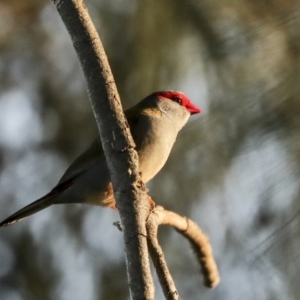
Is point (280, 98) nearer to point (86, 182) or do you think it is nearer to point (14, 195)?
point (86, 182)

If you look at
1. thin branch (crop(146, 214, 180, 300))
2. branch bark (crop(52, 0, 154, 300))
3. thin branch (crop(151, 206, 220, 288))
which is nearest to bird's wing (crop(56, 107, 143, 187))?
thin branch (crop(151, 206, 220, 288))

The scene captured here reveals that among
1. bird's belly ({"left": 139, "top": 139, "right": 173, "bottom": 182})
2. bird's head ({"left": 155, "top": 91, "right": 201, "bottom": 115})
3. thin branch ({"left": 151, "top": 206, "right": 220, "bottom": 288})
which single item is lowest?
thin branch ({"left": 151, "top": 206, "right": 220, "bottom": 288})

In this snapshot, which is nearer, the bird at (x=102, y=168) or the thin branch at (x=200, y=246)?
the thin branch at (x=200, y=246)

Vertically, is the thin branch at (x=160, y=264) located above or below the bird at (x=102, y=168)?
below

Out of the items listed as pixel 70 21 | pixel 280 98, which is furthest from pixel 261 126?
pixel 70 21

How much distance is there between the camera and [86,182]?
13.5ft

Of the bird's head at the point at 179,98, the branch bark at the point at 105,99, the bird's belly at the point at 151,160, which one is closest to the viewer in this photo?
the branch bark at the point at 105,99

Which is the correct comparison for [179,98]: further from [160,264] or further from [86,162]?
[160,264]

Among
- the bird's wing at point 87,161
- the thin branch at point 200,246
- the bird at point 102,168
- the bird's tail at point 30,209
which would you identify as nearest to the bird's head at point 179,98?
the bird at point 102,168

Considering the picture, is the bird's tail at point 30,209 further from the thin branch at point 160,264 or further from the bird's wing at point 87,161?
the thin branch at point 160,264

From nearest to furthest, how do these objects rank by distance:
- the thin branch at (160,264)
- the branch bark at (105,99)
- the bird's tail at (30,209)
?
the branch bark at (105,99), the thin branch at (160,264), the bird's tail at (30,209)

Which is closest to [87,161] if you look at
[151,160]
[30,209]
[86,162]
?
[86,162]

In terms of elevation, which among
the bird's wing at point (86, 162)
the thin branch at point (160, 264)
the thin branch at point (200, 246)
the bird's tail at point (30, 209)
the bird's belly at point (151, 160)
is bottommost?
the thin branch at point (160, 264)

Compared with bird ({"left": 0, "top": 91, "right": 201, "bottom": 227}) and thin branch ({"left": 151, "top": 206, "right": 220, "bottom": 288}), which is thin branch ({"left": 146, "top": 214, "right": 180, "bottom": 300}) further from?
bird ({"left": 0, "top": 91, "right": 201, "bottom": 227})
